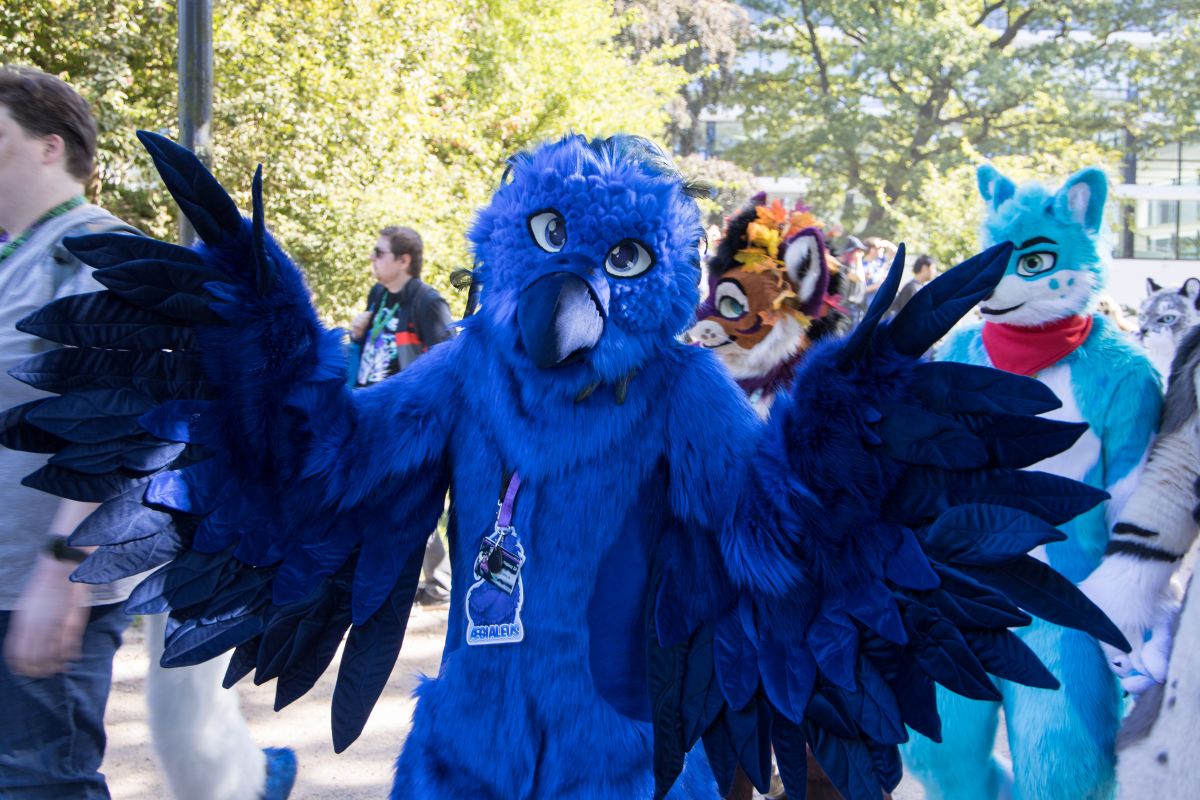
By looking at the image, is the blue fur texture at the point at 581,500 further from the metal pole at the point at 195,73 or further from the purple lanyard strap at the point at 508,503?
the metal pole at the point at 195,73

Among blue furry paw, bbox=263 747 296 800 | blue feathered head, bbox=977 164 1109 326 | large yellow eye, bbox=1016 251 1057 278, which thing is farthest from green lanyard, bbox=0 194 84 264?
large yellow eye, bbox=1016 251 1057 278

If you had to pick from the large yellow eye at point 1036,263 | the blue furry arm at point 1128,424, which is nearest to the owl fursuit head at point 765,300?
the large yellow eye at point 1036,263

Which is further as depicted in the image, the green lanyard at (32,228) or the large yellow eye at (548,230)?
the green lanyard at (32,228)

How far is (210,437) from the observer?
195cm

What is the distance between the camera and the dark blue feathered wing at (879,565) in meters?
1.71

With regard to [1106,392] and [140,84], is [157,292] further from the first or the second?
[140,84]

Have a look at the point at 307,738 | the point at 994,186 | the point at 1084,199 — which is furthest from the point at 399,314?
the point at 1084,199

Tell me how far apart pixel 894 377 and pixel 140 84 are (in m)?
8.85

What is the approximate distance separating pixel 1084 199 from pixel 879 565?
214cm

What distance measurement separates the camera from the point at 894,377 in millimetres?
1741

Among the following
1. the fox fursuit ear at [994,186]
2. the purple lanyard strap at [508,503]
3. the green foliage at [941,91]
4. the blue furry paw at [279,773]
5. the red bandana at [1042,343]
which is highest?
the green foliage at [941,91]

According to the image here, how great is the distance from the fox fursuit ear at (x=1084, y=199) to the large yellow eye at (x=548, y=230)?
203cm

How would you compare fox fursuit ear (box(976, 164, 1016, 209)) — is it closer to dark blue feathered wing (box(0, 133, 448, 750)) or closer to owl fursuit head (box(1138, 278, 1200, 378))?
owl fursuit head (box(1138, 278, 1200, 378))

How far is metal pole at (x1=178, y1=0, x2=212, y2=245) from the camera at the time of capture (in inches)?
165
